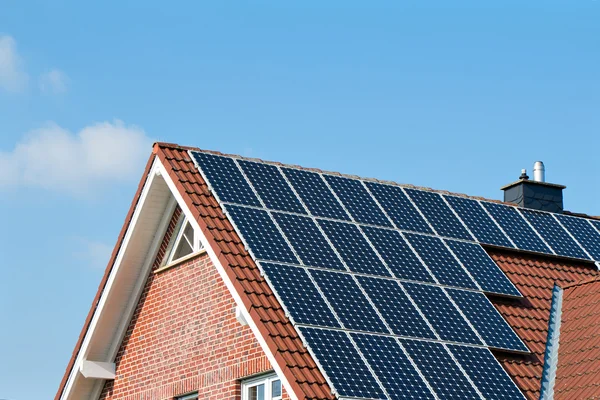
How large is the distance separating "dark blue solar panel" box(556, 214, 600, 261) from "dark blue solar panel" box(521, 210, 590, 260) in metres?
0.21

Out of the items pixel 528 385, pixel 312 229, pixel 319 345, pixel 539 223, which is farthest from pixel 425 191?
pixel 319 345

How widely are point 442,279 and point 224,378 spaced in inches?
161

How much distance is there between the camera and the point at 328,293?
17.1 m

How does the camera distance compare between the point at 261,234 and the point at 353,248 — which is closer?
the point at 261,234

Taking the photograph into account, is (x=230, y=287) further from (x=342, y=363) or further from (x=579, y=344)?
(x=579, y=344)

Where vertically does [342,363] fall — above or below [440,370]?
below

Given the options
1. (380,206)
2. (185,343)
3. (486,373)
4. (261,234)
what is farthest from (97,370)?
(486,373)

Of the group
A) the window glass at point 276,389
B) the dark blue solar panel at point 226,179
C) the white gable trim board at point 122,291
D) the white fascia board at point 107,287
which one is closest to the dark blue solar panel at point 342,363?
the window glass at point 276,389

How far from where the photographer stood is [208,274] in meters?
19.3

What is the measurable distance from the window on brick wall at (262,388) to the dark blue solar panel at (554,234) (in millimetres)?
7285

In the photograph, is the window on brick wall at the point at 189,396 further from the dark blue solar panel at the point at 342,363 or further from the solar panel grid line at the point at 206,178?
the dark blue solar panel at the point at 342,363

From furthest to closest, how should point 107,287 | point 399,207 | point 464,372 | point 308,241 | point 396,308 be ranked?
1. point 107,287
2. point 399,207
3. point 308,241
4. point 396,308
5. point 464,372

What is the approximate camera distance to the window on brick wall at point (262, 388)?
56.3 feet

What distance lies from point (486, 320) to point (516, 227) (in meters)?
4.19
